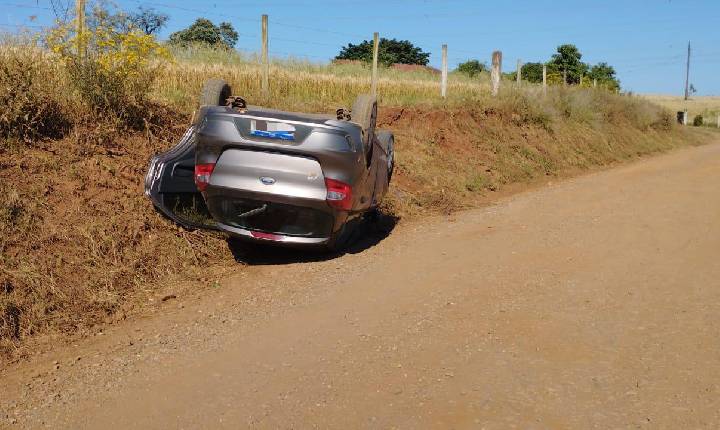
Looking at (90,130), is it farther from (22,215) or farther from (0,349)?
(0,349)

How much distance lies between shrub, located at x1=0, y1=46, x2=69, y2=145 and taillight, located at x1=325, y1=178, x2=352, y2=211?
344cm

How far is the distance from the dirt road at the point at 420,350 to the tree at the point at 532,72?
43241mm

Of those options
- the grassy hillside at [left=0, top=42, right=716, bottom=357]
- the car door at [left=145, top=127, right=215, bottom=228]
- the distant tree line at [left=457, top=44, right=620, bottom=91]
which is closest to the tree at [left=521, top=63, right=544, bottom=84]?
the distant tree line at [left=457, top=44, right=620, bottom=91]

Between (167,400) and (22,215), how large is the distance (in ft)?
10.2

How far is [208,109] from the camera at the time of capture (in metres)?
6.62

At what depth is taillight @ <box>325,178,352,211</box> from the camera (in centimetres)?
652

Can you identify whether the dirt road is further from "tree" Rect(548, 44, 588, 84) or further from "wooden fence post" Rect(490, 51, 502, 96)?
"tree" Rect(548, 44, 588, 84)

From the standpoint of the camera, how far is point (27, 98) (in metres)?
7.67

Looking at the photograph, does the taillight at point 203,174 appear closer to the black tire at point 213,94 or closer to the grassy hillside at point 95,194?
the grassy hillside at point 95,194

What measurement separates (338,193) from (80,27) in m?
4.72

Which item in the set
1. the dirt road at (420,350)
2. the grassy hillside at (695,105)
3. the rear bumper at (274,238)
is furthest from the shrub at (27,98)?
the grassy hillside at (695,105)

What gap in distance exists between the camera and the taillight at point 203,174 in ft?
21.5

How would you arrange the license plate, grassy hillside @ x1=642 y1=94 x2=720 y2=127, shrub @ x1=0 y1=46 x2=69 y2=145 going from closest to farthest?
the license plate, shrub @ x1=0 y1=46 x2=69 y2=145, grassy hillside @ x1=642 y1=94 x2=720 y2=127

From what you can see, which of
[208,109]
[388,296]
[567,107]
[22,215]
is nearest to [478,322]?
[388,296]
